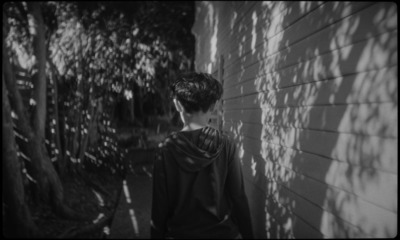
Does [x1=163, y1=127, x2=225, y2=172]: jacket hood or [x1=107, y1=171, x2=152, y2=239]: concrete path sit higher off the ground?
[x1=163, y1=127, x2=225, y2=172]: jacket hood

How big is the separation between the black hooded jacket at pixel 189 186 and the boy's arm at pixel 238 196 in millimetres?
103

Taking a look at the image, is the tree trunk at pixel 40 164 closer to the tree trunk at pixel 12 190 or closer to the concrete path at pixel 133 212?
the concrete path at pixel 133 212

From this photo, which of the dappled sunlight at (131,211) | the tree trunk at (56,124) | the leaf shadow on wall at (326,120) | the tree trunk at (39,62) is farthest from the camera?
the tree trunk at (56,124)

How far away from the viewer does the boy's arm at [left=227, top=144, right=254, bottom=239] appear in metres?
2.21

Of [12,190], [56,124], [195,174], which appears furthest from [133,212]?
[195,174]

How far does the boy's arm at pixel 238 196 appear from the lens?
2.21m

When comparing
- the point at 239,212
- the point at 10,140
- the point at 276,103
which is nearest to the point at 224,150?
the point at 239,212

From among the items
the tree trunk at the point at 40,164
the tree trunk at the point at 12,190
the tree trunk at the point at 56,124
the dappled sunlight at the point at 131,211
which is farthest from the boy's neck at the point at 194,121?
the tree trunk at the point at 56,124

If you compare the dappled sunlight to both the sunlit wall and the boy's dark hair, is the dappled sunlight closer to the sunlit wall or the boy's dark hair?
the sunlit wall

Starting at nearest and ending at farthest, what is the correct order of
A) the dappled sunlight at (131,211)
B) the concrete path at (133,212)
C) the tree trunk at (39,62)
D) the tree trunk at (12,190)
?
the tree trunk at (12,190) → the concrete path at (133,212) → the dappled sunlight at (131,211) → the tree trunk at (39,62)

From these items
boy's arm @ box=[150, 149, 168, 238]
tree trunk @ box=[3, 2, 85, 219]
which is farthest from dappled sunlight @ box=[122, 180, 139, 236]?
boy's arm @ box=[150, 149, 168, 238]

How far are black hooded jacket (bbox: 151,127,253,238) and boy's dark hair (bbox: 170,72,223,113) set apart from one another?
18 cm

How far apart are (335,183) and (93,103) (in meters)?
8.04

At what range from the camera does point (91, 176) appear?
29.8ft
